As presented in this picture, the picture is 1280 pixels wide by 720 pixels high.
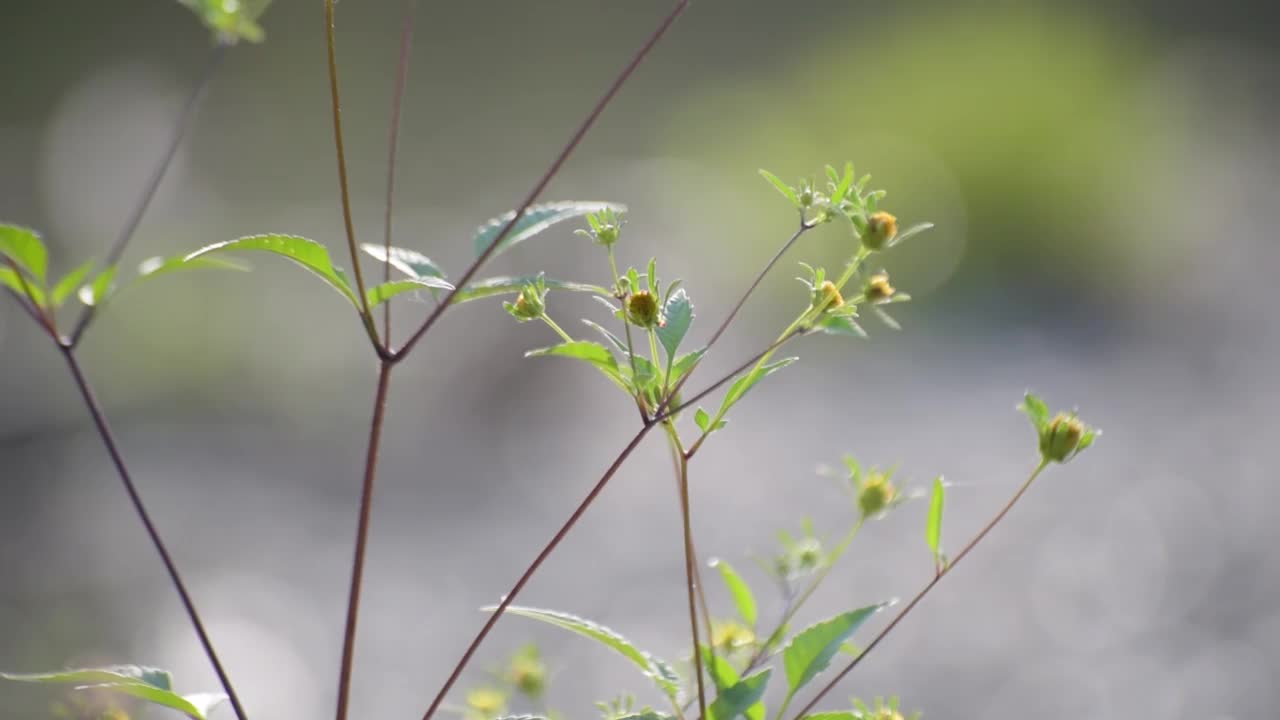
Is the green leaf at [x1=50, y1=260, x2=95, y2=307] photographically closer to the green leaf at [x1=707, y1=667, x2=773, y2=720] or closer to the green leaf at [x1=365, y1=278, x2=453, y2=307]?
the green leaf at [x1=365, y1=278, x2=453, y2=307]

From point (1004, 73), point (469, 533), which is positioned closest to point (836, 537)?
point (469, 533)

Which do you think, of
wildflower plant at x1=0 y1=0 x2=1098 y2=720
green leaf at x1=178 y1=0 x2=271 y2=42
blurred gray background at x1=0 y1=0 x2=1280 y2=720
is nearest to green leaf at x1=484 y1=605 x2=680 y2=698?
wildflower plant at x1=0 y1=0 x2=1098 y2=720

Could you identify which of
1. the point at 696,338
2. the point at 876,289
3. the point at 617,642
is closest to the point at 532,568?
the point at 617,642

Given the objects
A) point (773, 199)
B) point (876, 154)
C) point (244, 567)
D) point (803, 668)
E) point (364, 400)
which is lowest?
point (803, 668)

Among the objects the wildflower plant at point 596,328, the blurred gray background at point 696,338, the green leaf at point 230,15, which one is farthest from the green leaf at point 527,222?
the blurred gray background at point 696,338

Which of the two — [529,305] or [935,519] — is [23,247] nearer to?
[529,305]

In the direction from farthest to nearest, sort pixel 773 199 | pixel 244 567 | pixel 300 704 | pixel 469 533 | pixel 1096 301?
1. pixel 773 199
2. pixel 1096 301
3. pixel 469 533
4. pixel 244 567
5. pixel 300 704

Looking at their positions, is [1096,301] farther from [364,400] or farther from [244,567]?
[244,567]
